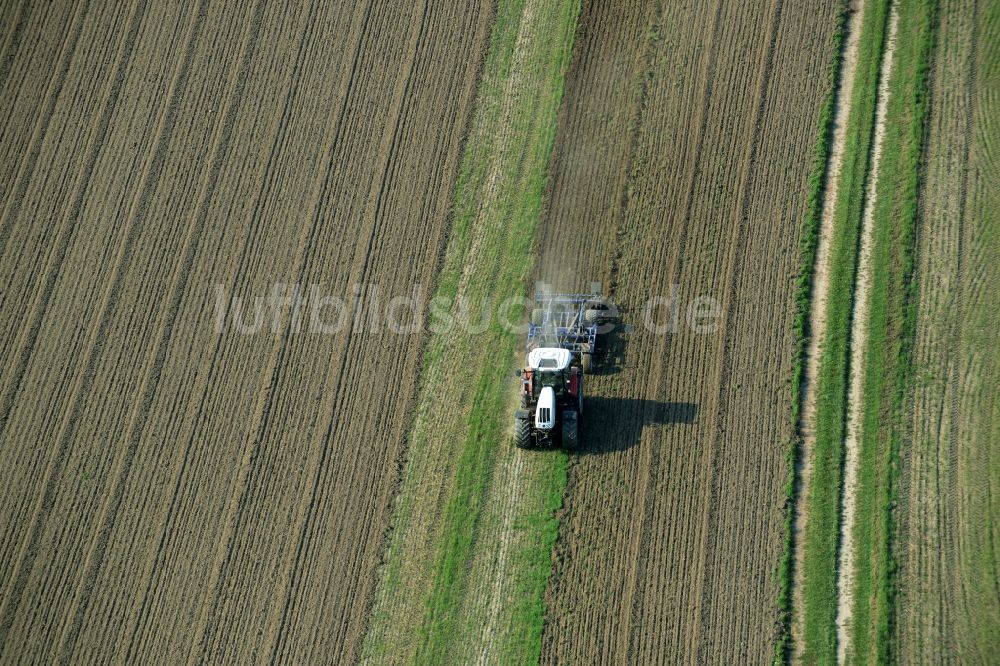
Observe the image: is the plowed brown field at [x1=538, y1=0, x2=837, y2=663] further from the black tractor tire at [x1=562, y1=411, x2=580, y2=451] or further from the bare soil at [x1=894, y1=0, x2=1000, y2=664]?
the bare soil at [x1=894, y1=0, x2=1000, y2=664]

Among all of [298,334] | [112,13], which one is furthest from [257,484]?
[112,13]

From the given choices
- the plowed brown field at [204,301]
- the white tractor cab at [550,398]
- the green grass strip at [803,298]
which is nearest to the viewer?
the green grass strip at [803,298]

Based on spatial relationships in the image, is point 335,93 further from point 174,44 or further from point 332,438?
point 332,438

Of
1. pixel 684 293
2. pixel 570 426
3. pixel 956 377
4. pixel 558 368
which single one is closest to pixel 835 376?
pixel 956 377

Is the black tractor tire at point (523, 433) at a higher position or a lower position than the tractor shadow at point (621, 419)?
lower

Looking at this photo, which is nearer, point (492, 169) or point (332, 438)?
point (332, 438)

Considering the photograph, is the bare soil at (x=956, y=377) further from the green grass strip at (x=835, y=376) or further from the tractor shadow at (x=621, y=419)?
the tractor shadow at (x=621, y=419)

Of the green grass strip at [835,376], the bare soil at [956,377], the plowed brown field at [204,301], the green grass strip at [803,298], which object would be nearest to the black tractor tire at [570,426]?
the plowed brown field at [204,301]
